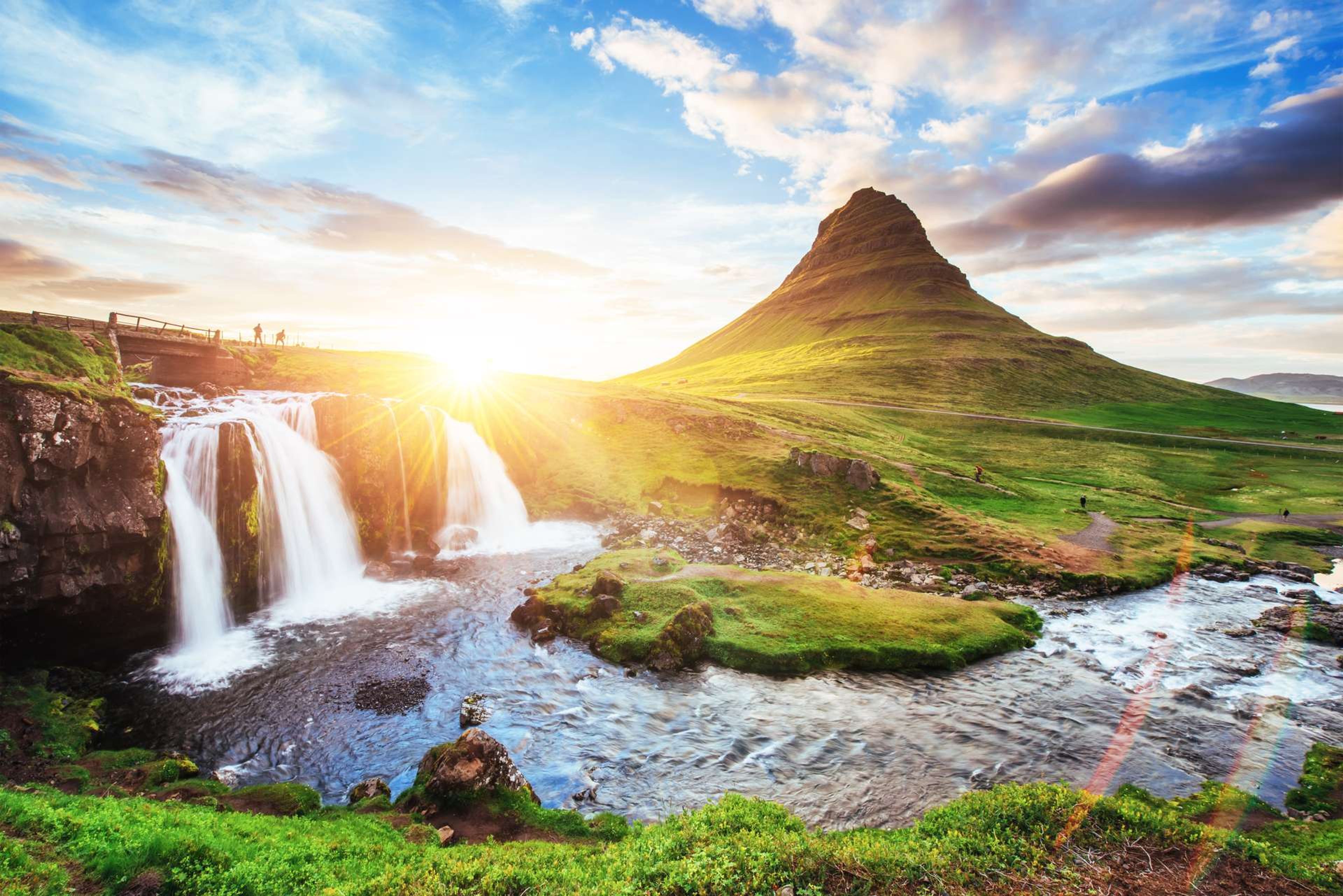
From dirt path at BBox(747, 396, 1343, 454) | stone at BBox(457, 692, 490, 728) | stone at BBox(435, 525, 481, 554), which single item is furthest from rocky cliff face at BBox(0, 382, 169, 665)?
dirt path at BBox(747, 396, 1343, 454)

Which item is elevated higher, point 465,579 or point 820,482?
point 820,482

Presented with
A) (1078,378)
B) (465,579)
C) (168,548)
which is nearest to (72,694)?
(168,548)

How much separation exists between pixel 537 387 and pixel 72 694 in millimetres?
71118

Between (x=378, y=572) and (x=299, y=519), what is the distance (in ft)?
21.2

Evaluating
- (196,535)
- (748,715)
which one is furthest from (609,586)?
(196,535)

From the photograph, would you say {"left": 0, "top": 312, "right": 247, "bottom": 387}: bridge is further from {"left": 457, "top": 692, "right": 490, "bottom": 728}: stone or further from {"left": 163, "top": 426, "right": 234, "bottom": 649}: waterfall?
{"left": 457, "top": 692, "right": 490, "bottom": 728}: stone

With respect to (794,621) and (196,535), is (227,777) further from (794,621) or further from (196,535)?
(794,621)

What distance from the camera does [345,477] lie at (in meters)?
44.7

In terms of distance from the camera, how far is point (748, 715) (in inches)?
938

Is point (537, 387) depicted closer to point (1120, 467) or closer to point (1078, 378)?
point (1120, 467)

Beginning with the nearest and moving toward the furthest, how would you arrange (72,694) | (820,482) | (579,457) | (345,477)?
(72,694) → (345,477) → (820,482) → (579,457)

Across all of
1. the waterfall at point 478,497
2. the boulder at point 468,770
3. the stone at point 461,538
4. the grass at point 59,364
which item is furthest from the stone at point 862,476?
the grass at point 59,364

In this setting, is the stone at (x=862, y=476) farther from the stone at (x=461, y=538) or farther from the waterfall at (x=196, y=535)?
the waterfall at (x=196, y=535)

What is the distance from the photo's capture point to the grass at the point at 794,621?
27938mm
